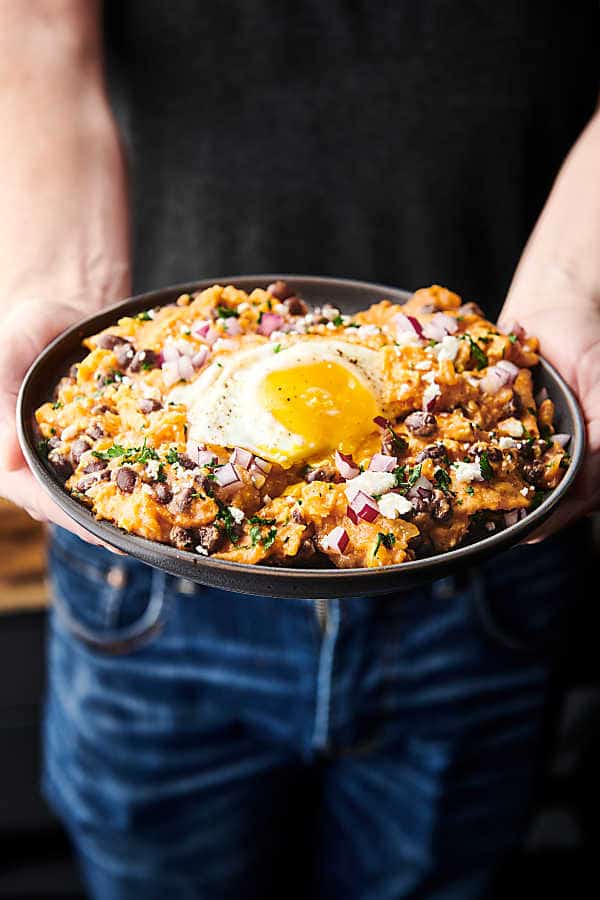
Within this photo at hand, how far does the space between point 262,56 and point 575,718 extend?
2.94 metres

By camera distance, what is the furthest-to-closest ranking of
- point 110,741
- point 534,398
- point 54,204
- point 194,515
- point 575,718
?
1. point 575,718
2. point 110,741
3. point 54,204
4. point 534,398
5. point 194,515

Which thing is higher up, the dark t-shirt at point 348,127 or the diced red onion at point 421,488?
the dark t-shirt at point 348,127

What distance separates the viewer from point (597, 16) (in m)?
2.51

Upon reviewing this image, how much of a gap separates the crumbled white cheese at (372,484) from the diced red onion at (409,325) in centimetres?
42

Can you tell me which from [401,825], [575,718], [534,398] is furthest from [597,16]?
[575,718]

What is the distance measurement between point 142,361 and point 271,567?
0.59 metres

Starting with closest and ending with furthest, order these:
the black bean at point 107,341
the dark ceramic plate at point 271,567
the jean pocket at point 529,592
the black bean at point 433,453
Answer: the dark ceramic plate at point 271,567, the black bean at point 433,453, the black bean at point 107,341, the jean pocket at point 529,592

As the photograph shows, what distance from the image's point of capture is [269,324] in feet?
6.34

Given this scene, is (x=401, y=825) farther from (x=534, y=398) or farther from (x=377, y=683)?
(x=534, y=398)

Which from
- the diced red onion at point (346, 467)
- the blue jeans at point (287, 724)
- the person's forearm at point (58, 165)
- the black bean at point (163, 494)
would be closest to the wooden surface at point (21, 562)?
the blue jeans at point (287, 724)

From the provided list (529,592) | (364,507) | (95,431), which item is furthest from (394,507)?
(529,592)

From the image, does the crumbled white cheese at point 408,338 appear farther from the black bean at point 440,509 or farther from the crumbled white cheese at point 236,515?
the crumbled white cheese at point 236,515

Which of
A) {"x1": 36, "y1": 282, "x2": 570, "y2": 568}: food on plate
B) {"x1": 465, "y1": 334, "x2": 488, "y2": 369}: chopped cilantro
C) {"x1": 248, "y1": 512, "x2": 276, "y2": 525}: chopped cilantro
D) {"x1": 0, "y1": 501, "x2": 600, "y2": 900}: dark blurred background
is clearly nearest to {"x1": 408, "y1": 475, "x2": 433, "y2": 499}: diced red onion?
{"x1": 36, "y1": 282, "x2": 570, "y2": 568}: food on plate

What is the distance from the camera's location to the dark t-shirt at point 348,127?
244cm
